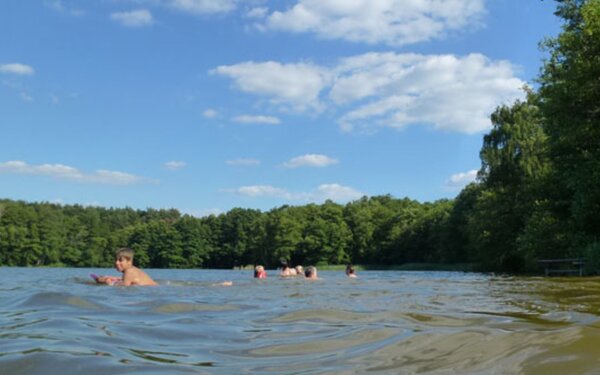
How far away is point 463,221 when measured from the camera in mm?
68812

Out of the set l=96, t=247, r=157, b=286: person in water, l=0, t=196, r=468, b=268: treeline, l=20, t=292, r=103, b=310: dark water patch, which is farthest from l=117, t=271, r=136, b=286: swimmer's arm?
l=0, t=196, r=468, b=268: treeline

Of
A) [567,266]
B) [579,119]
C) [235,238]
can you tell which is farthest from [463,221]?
[235,238]

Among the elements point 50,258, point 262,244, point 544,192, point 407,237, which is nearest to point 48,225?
point 50,258

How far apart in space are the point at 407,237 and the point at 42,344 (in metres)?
90.6

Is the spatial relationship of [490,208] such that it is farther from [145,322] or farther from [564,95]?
[145,322]

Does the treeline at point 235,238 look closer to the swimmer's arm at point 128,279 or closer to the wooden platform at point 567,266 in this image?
the wooden platform at point 567,266

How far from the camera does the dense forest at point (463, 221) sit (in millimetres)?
21203

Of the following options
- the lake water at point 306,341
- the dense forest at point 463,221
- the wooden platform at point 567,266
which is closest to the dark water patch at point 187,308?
the lake water at point 306,341

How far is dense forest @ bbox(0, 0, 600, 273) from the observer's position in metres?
21.2

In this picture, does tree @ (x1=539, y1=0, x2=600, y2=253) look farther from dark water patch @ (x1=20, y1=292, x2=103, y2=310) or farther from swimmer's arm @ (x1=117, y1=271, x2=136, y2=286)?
dark water patch @ (x1=20, y1=292, x2=103, y2=310)

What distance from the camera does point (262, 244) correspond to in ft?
357

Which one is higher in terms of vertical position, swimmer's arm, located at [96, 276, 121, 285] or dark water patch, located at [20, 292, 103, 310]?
dark water patch, located at [20, 292, 103, 310]

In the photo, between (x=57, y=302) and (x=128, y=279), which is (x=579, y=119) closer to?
(x=128, y=279)

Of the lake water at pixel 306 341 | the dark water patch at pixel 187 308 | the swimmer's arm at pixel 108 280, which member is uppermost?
the lake water at pixel 306 341
